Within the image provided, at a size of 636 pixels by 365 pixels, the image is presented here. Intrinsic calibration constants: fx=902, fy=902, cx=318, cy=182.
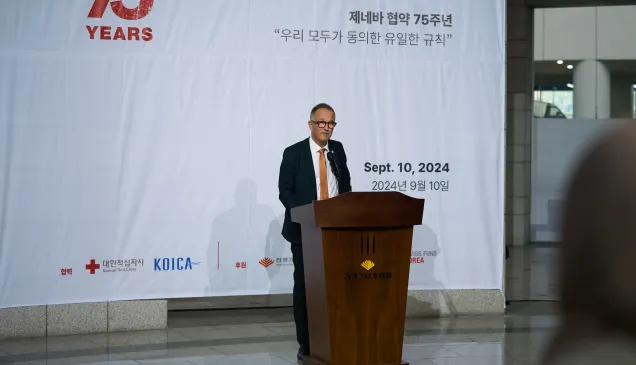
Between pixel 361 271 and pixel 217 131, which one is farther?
pixel 217 131

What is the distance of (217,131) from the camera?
6809 millimetres

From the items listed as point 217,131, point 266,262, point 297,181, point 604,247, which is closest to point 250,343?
point 266,262

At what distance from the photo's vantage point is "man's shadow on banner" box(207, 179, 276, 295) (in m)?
6.83

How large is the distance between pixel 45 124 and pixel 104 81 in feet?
1.72

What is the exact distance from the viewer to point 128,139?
21.9 feet

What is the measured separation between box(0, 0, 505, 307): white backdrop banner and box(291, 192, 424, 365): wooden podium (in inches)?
79.5

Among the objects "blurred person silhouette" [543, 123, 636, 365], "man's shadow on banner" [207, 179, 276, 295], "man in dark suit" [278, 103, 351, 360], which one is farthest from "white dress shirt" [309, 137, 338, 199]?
"blurred person silhouette" [543, 123, 636, 365]

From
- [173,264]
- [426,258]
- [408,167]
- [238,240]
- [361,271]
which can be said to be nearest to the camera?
[361,271]

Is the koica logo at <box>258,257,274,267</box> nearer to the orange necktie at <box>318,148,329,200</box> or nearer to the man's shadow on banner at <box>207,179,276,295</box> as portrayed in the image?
the man's shadow on banner at <box>207,179,276,295</box>

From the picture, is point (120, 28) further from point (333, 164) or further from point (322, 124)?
point (333, 164)

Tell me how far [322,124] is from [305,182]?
1.26ft

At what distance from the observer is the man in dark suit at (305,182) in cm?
560

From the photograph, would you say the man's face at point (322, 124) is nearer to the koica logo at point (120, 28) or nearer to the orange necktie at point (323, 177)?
the orange necktie at point (323, 177)

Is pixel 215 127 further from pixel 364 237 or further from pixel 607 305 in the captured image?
pixel 607 305
